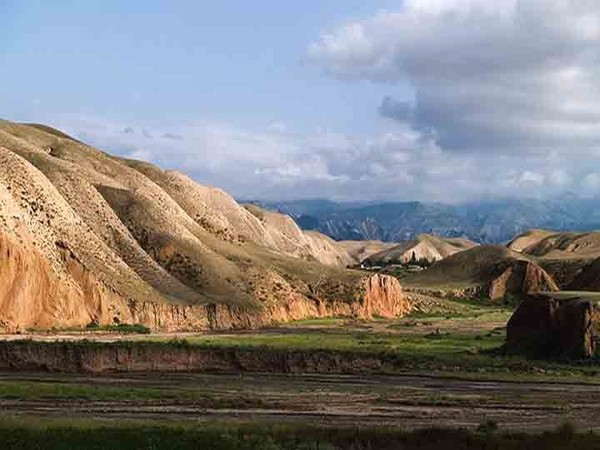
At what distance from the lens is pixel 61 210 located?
9950 centimetres

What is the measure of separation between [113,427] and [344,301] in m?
95.3

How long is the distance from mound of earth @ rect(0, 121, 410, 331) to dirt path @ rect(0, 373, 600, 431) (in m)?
24.7

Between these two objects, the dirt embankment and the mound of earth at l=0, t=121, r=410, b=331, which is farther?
the mound of earth at l=0, t=121, r=410, b=331

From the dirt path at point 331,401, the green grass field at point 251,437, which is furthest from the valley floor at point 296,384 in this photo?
the green grass field at point 251,437

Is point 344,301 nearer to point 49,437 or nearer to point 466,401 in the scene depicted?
point 466,401

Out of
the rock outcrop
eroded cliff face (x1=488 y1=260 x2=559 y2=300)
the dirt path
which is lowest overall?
the dirt path

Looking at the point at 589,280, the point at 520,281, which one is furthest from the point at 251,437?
the point at 520,281

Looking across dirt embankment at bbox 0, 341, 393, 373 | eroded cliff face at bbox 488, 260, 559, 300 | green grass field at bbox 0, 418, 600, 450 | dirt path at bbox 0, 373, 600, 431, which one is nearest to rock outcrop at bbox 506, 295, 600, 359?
dirt path at bbox 0, 373, 600, 431

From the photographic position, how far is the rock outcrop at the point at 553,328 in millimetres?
66312

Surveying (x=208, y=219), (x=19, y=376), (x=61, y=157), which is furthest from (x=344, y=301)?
(x=19, y=376)

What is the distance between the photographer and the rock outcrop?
66312mm

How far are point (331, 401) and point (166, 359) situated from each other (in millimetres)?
20938

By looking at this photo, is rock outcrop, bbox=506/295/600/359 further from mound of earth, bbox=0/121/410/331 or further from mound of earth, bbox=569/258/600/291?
mound of earth, bbox=569/258/600/291

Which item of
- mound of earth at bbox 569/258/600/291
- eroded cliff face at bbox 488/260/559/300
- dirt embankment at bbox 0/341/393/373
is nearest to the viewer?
dirt embankment at bbox 0/341/393/373
